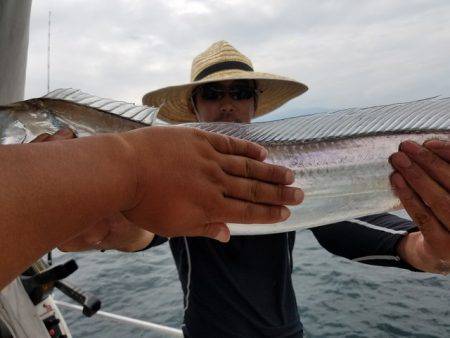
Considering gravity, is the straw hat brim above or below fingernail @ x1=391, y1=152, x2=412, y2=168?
above

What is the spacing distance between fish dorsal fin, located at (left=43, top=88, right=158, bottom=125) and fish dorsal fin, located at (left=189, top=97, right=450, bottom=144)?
10.6 inches

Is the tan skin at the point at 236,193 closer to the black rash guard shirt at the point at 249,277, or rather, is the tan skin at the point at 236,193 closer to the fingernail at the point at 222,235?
the fingernail at the point at 222,235

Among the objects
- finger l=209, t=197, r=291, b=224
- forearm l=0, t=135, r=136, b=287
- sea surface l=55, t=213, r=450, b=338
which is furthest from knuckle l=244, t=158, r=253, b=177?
sea surface l=55, t=213, r=450, b=338

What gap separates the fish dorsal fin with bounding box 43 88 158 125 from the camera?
5.48 ft

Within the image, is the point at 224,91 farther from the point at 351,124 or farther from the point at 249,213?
the point at 249,213

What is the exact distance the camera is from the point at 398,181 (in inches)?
75.2

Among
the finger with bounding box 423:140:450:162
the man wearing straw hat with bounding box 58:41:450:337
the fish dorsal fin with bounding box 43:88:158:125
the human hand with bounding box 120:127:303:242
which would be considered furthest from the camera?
the man wearing straw hat with bounding box 58:41:450:337

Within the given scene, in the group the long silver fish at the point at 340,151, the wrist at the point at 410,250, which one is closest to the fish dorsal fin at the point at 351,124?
the long silver fish at the point at 340,151

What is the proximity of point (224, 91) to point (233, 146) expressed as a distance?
183 centimetres

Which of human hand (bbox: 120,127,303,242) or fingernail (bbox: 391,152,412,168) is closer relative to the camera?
human hand (bbox: 120,127,303,242)

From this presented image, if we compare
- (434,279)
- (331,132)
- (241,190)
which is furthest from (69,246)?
(434,279)

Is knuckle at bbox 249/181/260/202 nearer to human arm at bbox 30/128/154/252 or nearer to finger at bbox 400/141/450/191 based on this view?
human arm at bbox 30/128/154/252

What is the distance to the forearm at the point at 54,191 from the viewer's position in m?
0.77

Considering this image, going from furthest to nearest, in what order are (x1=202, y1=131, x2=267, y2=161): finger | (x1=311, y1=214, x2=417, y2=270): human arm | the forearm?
(x1=311, y1=214, x2=417, y2=270): human arm → (x1=202, y1=131, x2=267, y2=161): finger → the forearm
